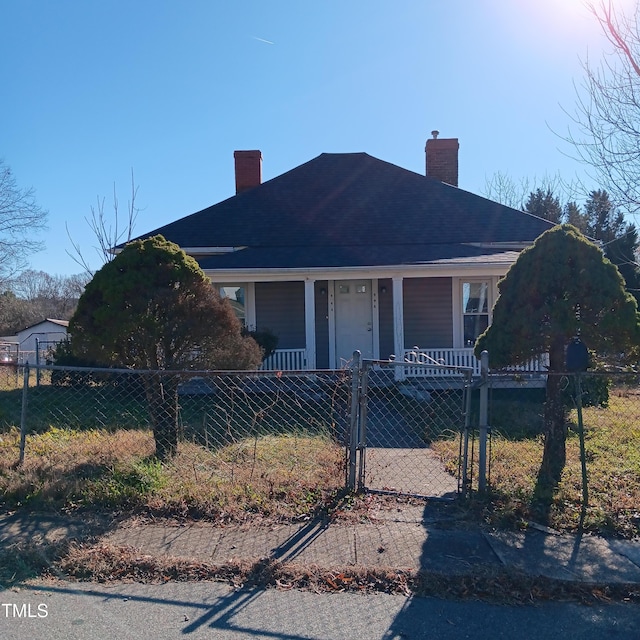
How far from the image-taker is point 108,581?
11.0 feet

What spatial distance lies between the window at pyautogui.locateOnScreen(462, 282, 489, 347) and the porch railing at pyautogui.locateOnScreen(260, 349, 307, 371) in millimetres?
3909

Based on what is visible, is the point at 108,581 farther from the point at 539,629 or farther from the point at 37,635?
the point at 539,629

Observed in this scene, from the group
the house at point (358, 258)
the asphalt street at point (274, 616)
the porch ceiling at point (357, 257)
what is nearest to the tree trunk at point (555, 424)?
the asphalt street at point (274, 616)

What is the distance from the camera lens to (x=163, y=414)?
18.0ft

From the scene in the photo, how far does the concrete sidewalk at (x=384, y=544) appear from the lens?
348 centimetres

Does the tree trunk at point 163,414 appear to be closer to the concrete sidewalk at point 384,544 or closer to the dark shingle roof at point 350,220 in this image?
the concrete sidewalk at point 384,544

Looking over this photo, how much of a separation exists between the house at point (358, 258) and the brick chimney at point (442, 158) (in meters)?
0.92

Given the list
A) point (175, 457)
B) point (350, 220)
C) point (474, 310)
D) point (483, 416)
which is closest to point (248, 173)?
point (350, 220)

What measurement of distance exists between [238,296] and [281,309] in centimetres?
112

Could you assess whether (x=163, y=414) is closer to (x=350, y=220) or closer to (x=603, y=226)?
(x=350, y=220)

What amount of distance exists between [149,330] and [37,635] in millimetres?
2892

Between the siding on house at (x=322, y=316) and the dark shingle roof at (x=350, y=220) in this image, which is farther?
the siding on house at (x=322, y=316)

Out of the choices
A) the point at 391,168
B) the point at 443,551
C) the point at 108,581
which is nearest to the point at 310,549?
the point at 443,551

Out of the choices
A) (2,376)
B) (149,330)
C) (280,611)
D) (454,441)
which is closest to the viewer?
(280,611)
